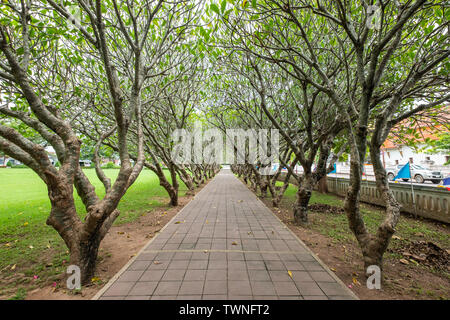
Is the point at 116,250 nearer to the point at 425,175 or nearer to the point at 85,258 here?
the point at 85,258

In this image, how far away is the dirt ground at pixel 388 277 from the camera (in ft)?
9.00

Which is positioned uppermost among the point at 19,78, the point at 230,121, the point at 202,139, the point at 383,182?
the point at 230,121

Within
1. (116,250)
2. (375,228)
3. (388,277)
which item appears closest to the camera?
(388,277)

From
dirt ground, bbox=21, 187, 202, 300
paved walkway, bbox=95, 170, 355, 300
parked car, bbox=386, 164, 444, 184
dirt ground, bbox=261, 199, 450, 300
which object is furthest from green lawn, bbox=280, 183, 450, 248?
parked car, bbox=386, 164, 444, 184

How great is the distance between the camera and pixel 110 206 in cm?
311

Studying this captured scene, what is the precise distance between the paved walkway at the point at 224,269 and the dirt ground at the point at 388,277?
0.25 meters

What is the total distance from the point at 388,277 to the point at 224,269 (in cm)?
265

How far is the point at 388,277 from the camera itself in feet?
10.3

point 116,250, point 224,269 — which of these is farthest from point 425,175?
point 116,250

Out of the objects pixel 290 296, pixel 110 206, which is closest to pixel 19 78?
pixel 110 206

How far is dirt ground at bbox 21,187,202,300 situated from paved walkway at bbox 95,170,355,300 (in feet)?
0.75
